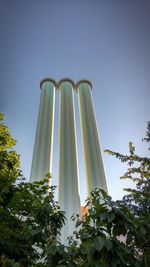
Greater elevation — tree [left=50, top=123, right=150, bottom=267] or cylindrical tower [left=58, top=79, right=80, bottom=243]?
cylindrical tower [left=58, top=79, right=80, bottom=243]

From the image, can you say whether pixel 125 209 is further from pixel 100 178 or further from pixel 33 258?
pixel 100 178

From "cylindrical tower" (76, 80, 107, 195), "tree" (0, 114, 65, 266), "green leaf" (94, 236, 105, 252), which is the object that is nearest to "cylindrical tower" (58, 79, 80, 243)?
"cylindrical tower" (76, 80, 107, 195)

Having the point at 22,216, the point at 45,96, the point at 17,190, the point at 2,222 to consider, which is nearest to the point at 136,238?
the point at 2,222

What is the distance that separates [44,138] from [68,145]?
6.51 feet

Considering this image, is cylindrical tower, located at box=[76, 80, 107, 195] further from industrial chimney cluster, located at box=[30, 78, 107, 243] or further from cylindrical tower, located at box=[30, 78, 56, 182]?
cylindrical tower, located at box=[30, 78, 56, 182]

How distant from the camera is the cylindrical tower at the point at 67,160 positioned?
15616 millimetres

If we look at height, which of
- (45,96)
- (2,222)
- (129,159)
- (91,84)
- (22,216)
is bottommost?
(2,222)

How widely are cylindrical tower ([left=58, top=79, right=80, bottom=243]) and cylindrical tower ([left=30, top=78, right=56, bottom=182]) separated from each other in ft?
2.98

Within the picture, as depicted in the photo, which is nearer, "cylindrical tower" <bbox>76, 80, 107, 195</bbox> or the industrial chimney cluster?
the industrial chimney cluster

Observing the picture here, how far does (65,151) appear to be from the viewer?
1938 cm

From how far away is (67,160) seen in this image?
18.7 metres

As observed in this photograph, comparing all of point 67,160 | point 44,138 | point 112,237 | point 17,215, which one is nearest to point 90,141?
point 67,160

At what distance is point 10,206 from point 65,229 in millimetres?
5406

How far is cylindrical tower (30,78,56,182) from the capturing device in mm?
17406
